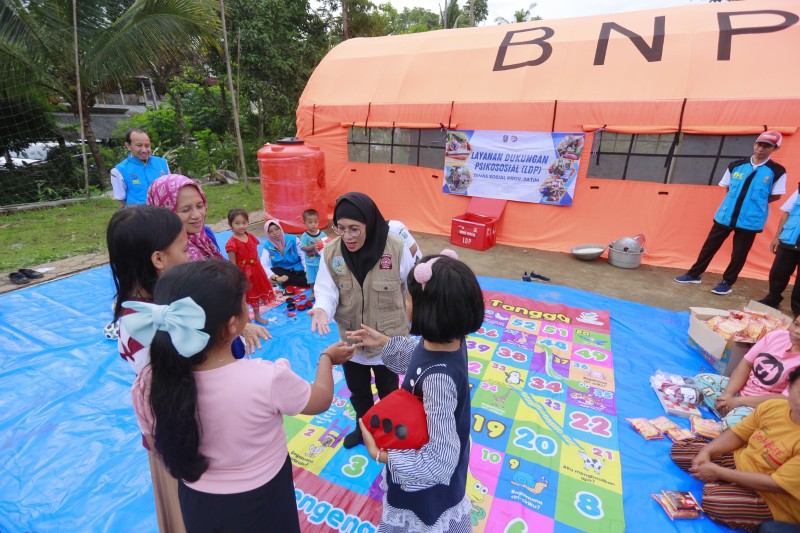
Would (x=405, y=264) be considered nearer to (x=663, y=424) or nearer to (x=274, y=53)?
(x=663, y=424)

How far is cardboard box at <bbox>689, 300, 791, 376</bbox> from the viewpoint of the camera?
309cm

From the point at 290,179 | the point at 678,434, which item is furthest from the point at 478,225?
the point at 678,434

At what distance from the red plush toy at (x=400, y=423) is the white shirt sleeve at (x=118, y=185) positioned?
4.43 m

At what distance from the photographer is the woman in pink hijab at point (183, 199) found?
7.27 ft

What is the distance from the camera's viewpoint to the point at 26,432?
2.71 meters

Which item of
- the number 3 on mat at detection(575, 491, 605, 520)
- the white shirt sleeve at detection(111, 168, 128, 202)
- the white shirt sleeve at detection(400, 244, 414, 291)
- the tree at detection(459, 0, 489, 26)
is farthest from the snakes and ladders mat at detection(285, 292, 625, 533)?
the tree at detection(459, 0, 489, 26)

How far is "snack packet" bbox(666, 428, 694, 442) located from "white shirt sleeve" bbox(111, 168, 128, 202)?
5.71 metres

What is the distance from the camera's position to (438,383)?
1243mm

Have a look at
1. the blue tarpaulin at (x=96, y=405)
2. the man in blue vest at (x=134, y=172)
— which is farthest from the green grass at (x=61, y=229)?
the man in blue vest at (x=134, y=172)

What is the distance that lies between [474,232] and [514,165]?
145 cm

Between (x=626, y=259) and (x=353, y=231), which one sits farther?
(x=626, y=259)

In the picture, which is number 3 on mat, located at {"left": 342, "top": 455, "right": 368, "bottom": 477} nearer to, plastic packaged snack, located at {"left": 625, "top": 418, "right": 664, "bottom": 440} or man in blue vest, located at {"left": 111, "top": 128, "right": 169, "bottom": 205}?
plastic packaged snack, located at {"left": 625, "top": 418, "right": 664, "bottom": 440}

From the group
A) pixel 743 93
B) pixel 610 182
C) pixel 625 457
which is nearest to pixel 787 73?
pixel 743 93

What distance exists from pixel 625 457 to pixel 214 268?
2.87 meters
